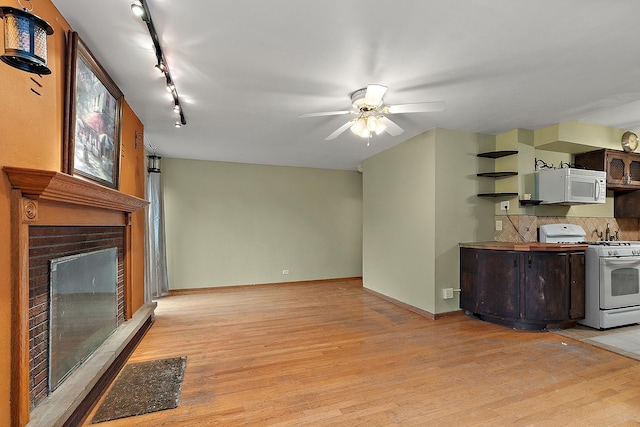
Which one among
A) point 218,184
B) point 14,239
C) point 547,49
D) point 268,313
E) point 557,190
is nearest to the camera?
point 14,239

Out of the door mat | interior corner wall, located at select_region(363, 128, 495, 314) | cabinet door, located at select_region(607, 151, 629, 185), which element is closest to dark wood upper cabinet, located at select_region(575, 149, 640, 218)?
cabinet door, located at select_region(607, 151, 629, 185)

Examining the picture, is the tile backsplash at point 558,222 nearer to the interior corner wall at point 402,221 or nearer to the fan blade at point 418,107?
the interior corner wall at point 402,221

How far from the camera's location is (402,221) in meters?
4.52

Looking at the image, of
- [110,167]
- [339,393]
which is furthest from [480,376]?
[110,167]

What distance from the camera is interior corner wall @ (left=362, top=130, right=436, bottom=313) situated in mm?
3959

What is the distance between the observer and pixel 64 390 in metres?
1.77

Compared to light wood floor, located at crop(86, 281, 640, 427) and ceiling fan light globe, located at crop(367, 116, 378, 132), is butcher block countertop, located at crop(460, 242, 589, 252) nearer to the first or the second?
light wood floor, located at crop(86, 281, 640, 427)

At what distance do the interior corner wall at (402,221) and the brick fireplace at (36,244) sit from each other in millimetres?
3583

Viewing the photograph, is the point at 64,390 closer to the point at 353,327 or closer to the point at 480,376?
the point at 353,327

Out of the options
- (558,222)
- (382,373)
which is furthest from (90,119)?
(558,222)

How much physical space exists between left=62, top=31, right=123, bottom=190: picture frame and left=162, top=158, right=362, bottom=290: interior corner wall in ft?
9.61

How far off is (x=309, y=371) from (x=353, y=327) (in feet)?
3.83

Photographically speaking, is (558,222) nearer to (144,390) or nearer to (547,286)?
(547,286)

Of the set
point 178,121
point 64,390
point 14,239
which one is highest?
point 178,121
